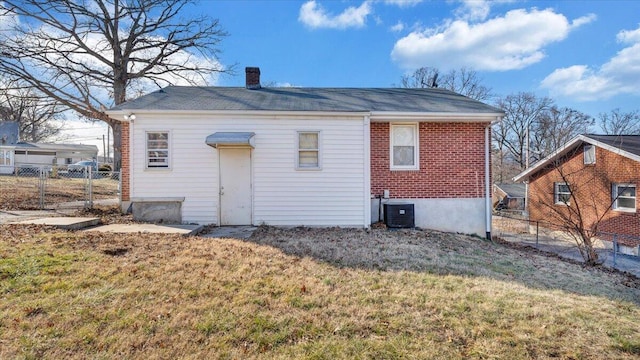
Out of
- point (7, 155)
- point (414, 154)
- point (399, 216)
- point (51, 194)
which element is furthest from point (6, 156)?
point (414, 154)

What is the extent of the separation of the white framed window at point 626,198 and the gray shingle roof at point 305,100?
1085 cm

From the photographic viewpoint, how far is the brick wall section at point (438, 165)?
9375 millimetres

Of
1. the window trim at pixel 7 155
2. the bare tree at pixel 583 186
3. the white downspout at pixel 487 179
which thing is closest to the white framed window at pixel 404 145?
the white downspout at pixel 487 179

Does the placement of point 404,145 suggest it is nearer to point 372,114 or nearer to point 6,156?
point 372,114

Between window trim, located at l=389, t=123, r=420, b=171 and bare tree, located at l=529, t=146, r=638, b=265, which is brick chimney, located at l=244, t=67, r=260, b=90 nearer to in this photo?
window trim, located at l=389, t=123, r=420, b=171

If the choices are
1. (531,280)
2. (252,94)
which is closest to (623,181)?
(531,280)

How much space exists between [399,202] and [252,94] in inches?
238

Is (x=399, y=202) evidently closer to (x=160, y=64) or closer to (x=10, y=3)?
(x=160, y=64)

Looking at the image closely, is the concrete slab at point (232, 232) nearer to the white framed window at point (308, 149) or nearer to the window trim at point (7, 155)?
the white framed window at point (308, 149)

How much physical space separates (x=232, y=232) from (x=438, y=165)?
6.16 m

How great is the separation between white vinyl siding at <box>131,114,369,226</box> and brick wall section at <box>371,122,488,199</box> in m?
0.88

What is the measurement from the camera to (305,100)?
10016mm

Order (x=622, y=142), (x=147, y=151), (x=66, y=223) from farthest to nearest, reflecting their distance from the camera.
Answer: (x=622, y=142) → (x=147, y=151) → (x=66, y=223)

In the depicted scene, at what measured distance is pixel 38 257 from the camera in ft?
15.7
